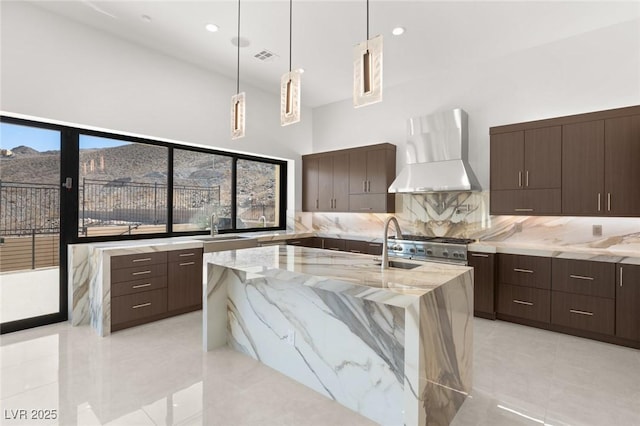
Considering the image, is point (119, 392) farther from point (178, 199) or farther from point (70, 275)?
point (178, 199)

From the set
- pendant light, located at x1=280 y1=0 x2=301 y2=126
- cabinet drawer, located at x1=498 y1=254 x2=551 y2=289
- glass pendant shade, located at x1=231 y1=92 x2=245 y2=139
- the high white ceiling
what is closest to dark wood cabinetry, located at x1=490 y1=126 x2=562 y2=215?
cabinet drawer, located at x1=498 y1=254 x2=551 y2=289

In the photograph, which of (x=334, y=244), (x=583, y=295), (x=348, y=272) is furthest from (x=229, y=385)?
(x=583, y=295)

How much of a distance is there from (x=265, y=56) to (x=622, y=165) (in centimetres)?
414

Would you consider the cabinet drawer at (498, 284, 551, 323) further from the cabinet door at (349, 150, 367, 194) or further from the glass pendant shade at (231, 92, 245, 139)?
the glass pendant shade at (231, 92, 245, 139)

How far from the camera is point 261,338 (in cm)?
278

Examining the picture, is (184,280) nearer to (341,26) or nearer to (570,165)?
(341,26)

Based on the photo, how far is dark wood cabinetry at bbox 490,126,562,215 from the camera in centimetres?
361

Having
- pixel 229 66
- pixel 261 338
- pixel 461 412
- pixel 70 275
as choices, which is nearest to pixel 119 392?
pixel 261 338

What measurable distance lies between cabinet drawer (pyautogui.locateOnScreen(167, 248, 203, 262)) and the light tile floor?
3.01 feet

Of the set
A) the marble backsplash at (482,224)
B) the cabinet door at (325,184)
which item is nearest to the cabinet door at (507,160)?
the marble backsplash at (482,224)

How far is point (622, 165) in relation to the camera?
10.6ft

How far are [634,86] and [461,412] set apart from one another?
12.5ft

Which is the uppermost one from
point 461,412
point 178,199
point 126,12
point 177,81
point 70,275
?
point 126,12

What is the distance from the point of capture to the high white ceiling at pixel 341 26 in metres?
3.10
